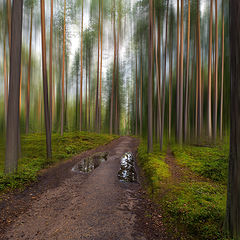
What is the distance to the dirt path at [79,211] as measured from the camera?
2721 mm

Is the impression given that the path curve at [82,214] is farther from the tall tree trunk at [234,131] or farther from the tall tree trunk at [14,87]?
the tall tree trunk at [14,87]

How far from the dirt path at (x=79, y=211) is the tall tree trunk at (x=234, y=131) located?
4.51 ft

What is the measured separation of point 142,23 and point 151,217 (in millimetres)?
15208

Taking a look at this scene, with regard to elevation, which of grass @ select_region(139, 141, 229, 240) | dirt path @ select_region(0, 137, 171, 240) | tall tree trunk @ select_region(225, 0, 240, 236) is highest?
tall tree trunk @ select_region(225, 0, 240, 236)

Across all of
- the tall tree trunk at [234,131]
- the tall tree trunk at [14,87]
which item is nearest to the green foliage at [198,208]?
the tall tree trunk at [234,131]

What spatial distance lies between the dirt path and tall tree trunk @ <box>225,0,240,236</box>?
137 centimetres

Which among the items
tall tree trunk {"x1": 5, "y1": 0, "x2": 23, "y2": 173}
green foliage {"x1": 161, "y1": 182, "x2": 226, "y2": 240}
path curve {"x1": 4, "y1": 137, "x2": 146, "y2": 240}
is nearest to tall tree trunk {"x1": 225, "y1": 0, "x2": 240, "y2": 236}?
green foliage {"x1": 161, "y1": 182, "x2": 226, "y2": 240}

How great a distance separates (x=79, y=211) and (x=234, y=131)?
3811 millimetres

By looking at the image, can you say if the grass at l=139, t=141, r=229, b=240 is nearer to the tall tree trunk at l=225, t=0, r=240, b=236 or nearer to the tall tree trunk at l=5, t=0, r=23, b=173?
the tall tree trunk at l=225, t=0, r=240, b=236

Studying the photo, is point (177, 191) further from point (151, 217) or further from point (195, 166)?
point (195, 166)

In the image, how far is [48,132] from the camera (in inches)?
332

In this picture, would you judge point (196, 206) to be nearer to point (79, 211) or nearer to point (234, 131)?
point (234, 131)

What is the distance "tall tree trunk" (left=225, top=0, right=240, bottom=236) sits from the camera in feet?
7.30

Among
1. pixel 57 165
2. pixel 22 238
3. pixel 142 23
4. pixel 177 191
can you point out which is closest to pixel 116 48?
pixel 142 23
